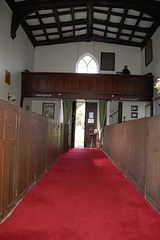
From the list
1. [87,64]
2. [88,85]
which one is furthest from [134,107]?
[87,64]

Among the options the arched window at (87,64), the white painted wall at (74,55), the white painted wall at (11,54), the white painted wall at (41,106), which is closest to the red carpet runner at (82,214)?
the white painted wall at (11,54)

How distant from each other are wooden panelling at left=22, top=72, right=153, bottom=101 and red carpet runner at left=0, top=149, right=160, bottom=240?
6.58 meters

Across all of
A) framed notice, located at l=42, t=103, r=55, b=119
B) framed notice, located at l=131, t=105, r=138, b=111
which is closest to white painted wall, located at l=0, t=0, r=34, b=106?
framed notice, located at l=42, t=103, r=55, b=119

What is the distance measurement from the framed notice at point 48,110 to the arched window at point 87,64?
2560 mm

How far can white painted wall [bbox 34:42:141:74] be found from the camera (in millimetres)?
12539

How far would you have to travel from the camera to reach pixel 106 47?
12.8 metres

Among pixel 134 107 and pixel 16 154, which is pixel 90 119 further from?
pixel 16 154

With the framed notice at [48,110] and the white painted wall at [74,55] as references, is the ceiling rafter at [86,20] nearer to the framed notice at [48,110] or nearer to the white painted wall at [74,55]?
the white painted wall at [74,55]

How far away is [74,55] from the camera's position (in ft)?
41.6

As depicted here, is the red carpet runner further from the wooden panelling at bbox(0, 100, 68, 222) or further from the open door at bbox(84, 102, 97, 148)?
the open door at bbox(84, 102, 97, 148)

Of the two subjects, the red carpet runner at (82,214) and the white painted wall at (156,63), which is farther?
the white painted wall at (156,63)

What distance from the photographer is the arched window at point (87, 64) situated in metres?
12.8

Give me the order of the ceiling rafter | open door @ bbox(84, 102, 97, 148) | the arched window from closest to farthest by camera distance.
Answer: the ceiling rafter, the arched window, open door @ bbox(84, 102, 97, 148)

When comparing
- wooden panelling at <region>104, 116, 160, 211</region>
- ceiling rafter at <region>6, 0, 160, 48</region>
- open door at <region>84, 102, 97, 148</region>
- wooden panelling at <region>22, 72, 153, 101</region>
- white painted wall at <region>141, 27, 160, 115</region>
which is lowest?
wooden panelling at <region>104, 116, 160, 211</region>
